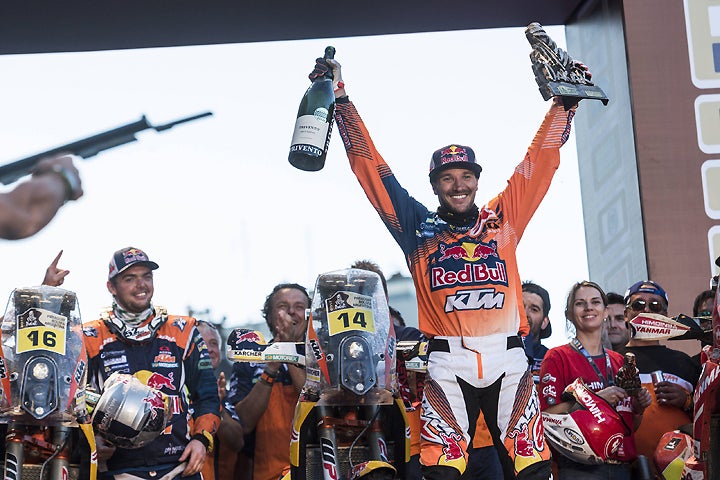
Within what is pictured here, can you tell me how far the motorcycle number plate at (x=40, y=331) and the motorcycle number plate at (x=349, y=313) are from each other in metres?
1.40

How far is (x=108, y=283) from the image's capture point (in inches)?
294

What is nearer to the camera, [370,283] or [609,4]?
[370,283]

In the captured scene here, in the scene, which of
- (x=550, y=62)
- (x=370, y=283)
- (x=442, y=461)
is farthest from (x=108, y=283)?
(x=550, y=62)

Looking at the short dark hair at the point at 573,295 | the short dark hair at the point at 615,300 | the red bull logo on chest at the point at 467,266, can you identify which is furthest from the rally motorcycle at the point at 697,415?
the red bull logo on chest at the point at 467,266

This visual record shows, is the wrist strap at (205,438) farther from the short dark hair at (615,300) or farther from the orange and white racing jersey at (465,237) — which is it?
the short dark hair at (615,300)

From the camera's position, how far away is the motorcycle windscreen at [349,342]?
20.5 ft

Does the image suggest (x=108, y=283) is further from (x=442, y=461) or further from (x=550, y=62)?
(x=550, y=62)

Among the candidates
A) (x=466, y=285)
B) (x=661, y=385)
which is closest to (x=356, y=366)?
(x=466, y=285)

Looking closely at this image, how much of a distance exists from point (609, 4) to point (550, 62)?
297 cm

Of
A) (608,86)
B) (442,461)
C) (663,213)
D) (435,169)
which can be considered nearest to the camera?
(442,461)

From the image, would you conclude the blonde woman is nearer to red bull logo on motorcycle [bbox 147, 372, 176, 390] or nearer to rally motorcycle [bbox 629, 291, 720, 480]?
rally motorcycle [bbox 629, 291, 720, 480]

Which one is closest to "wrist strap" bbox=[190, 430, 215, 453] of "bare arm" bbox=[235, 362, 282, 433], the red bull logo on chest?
"bare arm" bbox=[235, 362, 282, 433]

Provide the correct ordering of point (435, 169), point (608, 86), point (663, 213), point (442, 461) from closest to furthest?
1. point (442, 461)
2. point (435, 169)
3. point (663, 213)
4. point (608, 86)

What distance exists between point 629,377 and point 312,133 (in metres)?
2.26
